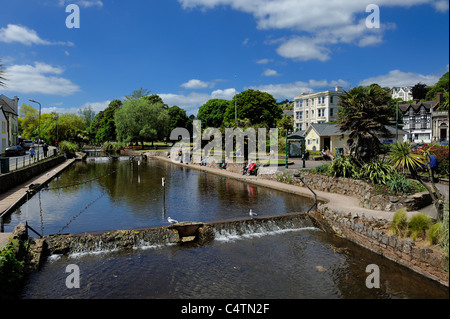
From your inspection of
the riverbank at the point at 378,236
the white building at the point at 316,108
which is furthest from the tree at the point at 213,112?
the riverbank at the point at 378,236

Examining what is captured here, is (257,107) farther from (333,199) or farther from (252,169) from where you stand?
(333,199)

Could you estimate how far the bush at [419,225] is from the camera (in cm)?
998

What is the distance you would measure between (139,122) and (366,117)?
5625 cm

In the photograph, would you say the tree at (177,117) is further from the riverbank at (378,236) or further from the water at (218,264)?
the riverbank at (378,236)

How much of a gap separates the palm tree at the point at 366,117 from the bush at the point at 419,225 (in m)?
9.15

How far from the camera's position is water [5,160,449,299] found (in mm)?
8414

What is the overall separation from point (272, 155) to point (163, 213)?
81.2ft

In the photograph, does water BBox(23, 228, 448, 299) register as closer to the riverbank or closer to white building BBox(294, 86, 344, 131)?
the riverbank

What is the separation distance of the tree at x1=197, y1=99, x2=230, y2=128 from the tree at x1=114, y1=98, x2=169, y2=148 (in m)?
23.1

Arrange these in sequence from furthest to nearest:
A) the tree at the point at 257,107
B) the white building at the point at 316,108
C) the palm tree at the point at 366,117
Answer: the white building at the point at 316,108 < the tree at the point at 257,107 < the palm tree at the point at 366,117

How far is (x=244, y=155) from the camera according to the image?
124ft

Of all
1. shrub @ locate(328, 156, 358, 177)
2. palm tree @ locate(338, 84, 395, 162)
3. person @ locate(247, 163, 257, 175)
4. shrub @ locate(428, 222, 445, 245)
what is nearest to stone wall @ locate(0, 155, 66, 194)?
person @ locate(247, 163, 257, 175)
